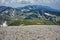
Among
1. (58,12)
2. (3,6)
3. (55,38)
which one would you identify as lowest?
(55,38)

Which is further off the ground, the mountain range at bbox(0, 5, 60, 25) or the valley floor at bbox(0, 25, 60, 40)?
the mountain range at bbox(0, 5, 60, 25)

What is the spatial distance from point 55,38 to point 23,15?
752 millimetres

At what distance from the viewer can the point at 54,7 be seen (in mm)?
2350

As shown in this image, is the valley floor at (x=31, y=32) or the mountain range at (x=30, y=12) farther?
the mountain range at (x=30, y=12)

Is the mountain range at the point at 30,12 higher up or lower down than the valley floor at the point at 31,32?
higher up

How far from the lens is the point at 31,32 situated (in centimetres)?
223

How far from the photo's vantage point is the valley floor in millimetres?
2189

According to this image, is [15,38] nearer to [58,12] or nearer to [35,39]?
[35,39]

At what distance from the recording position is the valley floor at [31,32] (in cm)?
219

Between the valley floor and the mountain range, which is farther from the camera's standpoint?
the mountain range

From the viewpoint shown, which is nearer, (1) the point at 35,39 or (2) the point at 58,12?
(1) the point at 35,39

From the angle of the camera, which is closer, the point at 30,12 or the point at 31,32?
the point at 31,32

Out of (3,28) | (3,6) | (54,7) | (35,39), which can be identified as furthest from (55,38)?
(3,6)

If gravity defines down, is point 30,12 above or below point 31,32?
above
